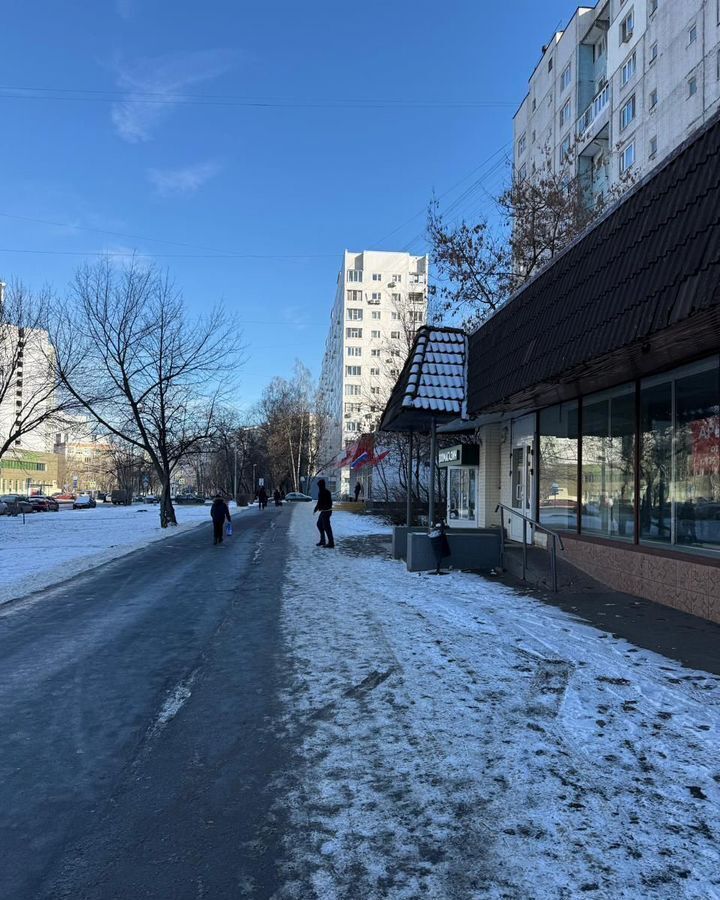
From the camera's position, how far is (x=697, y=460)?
26.5ft

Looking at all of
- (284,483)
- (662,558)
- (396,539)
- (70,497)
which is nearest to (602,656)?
(662,558)

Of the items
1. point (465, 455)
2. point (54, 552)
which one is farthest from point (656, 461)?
point (54, 552)

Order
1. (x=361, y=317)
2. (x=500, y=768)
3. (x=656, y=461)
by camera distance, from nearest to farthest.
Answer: (x=500, y=768) < (x=656, y=461) < (x=361, y=317)

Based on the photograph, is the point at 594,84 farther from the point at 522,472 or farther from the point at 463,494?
the point at 522,472

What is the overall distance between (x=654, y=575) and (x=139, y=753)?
21.4 ft

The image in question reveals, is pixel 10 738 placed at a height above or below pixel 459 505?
below

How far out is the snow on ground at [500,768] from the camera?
9.07ft

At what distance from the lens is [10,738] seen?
4.29 m

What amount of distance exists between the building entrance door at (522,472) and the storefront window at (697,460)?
5045 millimetres

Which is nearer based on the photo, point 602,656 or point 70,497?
point 602,656

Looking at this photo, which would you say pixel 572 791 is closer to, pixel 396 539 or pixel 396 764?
pixel 396 764

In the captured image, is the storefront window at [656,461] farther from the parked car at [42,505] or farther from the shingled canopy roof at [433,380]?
the parked car at [42,505]

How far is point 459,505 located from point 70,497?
8546 cm

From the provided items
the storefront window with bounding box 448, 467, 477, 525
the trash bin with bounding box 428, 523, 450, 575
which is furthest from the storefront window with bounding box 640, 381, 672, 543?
the storefront window with bounding box 448, 467, 477, 525
